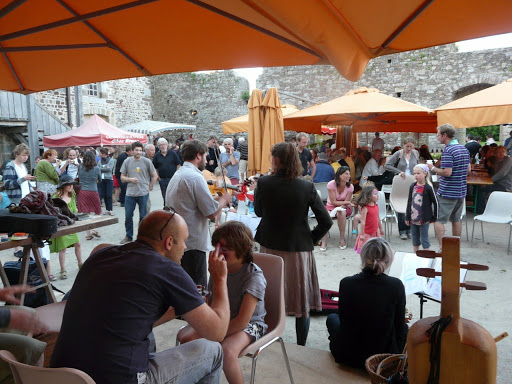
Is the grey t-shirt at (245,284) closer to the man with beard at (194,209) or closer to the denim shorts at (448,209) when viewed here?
the man with beard at (194,209)

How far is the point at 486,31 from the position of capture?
230cm

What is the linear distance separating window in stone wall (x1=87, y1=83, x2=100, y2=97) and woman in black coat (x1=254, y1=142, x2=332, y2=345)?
52.5 ft

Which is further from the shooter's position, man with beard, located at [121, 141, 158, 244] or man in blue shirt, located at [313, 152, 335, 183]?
man in blue shirt, located at [313, 152, 335, 183]

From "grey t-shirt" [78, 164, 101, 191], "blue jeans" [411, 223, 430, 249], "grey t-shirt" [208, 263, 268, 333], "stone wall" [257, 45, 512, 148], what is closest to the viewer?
"grey t-shirt" [208, 263, 268, 333]

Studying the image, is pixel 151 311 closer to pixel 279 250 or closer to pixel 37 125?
pixel 279 250

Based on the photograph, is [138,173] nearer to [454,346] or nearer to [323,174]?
[323,174]

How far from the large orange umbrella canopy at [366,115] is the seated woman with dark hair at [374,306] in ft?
17.3

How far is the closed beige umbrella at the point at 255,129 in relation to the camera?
6977mm

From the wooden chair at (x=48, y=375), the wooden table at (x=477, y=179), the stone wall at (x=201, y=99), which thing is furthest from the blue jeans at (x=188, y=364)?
the stone wall at (x=201, y=99)

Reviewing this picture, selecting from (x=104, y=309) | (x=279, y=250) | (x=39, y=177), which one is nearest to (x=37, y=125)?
(x=39, y=177)

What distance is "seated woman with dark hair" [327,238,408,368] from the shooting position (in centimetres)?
274

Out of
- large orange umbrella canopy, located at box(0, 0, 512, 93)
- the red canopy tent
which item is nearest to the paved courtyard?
large orange umbrella canopy, located at box(0, 0, 512, 93)

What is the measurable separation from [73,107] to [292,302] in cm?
1554

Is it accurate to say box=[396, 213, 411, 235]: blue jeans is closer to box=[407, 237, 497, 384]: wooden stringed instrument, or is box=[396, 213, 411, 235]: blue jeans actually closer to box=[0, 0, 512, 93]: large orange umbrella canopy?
box=[0, 0, 512, 93]: large orange umbrella canopy
